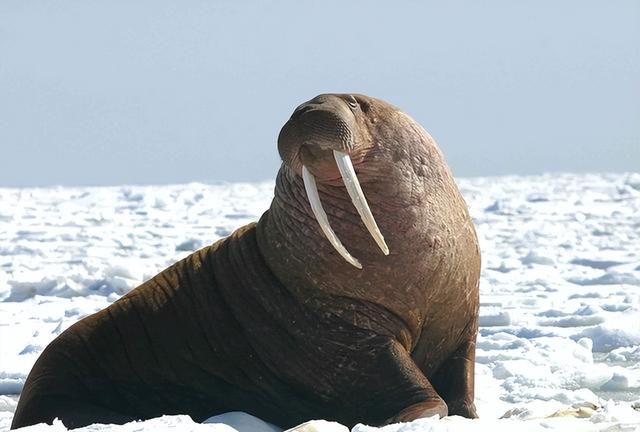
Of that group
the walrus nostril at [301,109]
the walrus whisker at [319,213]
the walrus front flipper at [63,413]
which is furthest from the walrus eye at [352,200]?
the walrus front flipper at [63,413]

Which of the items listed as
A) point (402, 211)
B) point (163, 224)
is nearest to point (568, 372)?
point (402, 211)

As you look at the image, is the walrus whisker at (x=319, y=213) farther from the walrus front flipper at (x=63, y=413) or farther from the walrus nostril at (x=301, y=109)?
the walrus front flipper at (x=63, y=413)

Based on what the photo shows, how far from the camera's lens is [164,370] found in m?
5.88

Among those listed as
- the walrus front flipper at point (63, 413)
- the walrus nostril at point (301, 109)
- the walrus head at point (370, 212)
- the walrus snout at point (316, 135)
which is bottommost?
the walrus front flipper at point (63, 413)

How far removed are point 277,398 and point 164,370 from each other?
55 centimetres

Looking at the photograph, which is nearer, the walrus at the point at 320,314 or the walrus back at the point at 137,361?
the walrus at the point at 320,314

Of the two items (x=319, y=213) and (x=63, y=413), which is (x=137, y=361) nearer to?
(x=63, y=413)

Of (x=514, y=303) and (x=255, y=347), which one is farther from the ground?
(x=255, y=347)

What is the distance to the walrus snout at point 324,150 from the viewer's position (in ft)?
17.2

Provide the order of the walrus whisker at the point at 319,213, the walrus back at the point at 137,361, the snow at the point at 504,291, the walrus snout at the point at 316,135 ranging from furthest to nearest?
1. the walrus back at the point at 137,361
2. the snow at the point at 504,291
3. the walrus whisker at the point at 319,213
4. the walrus snout at the point at 316,135

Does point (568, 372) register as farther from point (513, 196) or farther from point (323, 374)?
point (513, 196)

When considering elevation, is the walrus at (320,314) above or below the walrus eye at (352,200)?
below

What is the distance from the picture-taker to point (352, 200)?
211 inches

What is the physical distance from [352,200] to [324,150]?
0.24 metres
